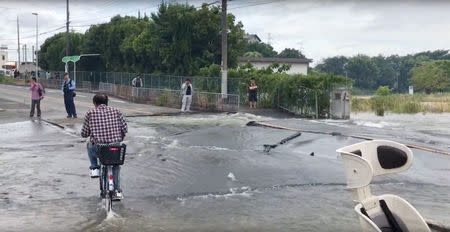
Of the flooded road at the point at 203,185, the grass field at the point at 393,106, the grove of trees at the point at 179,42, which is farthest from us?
the grove of trees at the point at 179,42

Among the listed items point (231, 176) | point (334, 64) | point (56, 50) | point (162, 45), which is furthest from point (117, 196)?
point (334, 64)

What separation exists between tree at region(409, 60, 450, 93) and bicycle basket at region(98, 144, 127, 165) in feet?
255

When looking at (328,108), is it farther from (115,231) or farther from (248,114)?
(115,231)

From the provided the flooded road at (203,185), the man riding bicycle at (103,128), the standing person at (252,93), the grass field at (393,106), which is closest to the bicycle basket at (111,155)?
the man riding bicycle at (103,128)

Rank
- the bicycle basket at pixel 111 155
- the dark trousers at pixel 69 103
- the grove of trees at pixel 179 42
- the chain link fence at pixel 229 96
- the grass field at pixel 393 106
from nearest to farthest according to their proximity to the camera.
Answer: the bicycle basket at pixel 111 155
the dark trousers at pixel 69 103
the chain link fence at pixel 229 96
the grass field at pixel 393 106
the grove of trees at pixel 179 42

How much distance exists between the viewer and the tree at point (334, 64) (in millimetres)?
116000

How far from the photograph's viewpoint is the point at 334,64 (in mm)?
118938

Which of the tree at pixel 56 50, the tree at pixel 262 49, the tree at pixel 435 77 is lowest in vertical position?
the tree at pixel 435 77

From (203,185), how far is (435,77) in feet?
250

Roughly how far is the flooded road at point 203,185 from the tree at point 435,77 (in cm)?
6780

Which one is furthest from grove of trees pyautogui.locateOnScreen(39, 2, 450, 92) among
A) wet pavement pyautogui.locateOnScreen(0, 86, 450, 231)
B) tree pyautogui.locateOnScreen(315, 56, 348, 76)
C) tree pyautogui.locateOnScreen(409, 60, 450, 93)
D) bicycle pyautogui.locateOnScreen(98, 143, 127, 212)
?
tree pyautogui.locateOnScreen(315, 56, 348, 76)

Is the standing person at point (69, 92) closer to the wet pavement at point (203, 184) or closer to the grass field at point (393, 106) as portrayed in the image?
the wet pavement at point (203, 184)

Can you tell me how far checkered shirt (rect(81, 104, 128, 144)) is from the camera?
7988mm

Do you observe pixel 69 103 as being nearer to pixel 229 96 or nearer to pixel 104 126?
pixel 229 96
